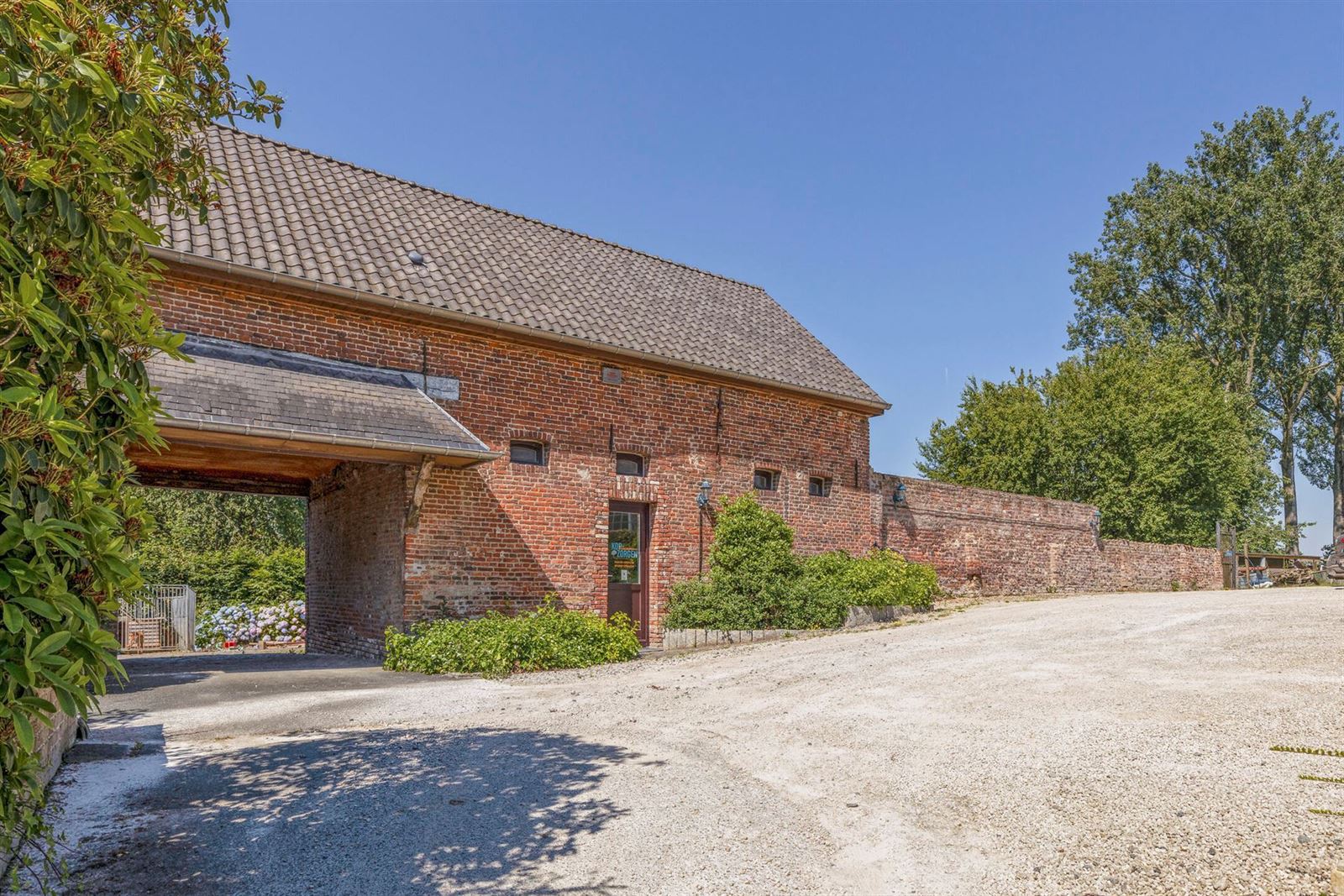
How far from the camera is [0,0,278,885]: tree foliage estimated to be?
2123mm

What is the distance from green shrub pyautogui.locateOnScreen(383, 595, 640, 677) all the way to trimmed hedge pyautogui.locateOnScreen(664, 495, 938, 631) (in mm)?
2262

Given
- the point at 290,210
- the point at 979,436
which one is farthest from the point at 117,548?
the point at 979,436

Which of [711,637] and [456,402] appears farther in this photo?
[711,637]

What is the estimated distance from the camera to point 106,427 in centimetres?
265

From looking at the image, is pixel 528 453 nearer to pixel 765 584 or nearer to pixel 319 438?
pixel 319 438

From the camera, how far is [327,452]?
9.61 meters

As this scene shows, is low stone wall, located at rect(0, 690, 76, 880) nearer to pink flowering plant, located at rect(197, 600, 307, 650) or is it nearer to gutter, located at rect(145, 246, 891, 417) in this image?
gutter, located at rect(145, 246, 891, 417)

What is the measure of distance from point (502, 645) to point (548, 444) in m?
3.43

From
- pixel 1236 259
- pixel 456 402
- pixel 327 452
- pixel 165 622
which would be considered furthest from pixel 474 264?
pixel 1236 259

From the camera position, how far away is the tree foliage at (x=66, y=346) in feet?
6.97

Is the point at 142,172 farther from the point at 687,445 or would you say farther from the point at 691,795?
the point at 687,445

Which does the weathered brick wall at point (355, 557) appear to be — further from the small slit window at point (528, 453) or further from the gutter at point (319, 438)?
the small slit window at point (528, 453)

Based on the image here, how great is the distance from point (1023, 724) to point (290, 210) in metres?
11.3

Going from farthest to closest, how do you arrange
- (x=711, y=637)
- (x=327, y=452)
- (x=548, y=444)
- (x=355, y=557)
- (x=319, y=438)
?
1. (x=711, y=637)
2. (x=548, y=444)
3. (x=355, y=557)
4. (x=327, y=452)
5. (x=319, y=438)
